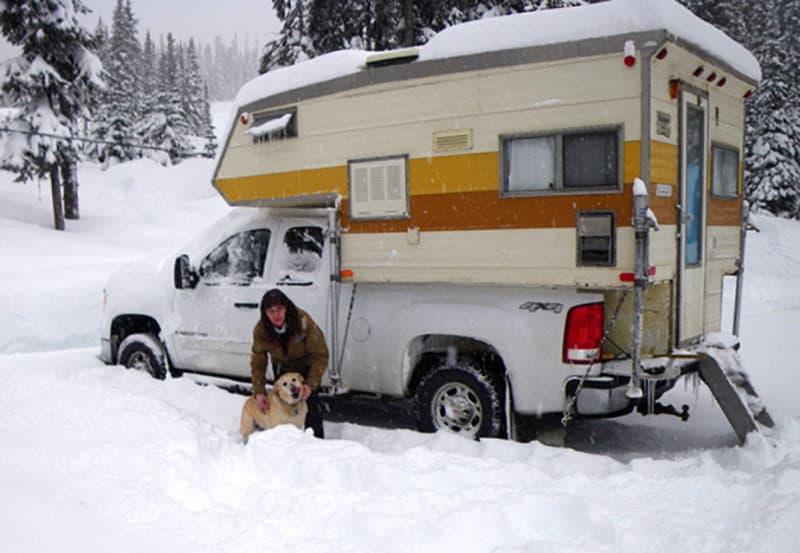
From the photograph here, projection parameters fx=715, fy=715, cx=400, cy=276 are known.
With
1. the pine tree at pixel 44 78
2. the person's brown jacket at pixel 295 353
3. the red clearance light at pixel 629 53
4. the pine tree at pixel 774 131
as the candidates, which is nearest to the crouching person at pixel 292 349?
the person's brown jacket at pixel 295 353

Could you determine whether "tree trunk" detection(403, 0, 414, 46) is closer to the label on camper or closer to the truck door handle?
the truck door handle

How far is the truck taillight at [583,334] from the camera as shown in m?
4.93

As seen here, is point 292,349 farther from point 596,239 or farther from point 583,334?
point 596,239

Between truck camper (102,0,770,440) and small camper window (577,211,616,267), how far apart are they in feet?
0.05

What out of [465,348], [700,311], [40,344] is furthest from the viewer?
[40,344]

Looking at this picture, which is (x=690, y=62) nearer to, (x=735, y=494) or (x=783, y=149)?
(x=735, y=494)

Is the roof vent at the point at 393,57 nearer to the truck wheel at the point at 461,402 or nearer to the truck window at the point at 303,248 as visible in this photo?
the truck window at the point at 303,248

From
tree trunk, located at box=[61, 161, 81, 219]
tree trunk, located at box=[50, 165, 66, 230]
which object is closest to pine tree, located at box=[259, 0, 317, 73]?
tree trunk, located at box=[50, 165, 66, 230]

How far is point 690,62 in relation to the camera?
516 centimetres

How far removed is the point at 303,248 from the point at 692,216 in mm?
3280

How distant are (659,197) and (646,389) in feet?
4.59

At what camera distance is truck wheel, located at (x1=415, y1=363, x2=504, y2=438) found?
209 inches

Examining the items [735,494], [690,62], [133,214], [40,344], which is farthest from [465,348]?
[133,214]

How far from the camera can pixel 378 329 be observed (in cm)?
588
